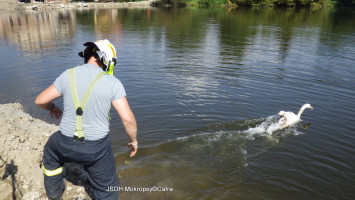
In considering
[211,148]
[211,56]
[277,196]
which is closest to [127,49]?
[211,56]

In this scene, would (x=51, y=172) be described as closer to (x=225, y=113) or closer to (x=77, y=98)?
(x=77, y=98)

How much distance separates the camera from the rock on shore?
16.5 ft

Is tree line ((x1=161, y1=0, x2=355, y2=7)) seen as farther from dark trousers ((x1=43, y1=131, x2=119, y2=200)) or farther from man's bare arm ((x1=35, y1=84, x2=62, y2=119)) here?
man's bare arm ((x1=35, y1=84, x2=62, y2=119))

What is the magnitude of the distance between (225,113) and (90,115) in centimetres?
683

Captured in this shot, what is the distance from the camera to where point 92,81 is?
3773 mm

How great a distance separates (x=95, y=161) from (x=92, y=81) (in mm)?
1236

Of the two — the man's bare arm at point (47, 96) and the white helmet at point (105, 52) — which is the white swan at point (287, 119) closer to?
the white helmet at point (105, 52)

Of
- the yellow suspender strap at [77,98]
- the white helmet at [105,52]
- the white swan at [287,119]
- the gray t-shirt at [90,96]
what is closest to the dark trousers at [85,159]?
the gray t-shirt at [90,96]

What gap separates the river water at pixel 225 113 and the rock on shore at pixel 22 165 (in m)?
1.63

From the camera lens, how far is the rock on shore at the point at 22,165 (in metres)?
5.04

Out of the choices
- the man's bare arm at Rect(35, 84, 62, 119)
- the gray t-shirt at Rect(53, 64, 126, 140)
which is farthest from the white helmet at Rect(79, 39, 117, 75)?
the man's bare arm at Rect(35, 84, 62, 119)

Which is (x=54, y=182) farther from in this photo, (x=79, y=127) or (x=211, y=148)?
(x=211, y=148)

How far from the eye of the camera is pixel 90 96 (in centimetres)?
378
